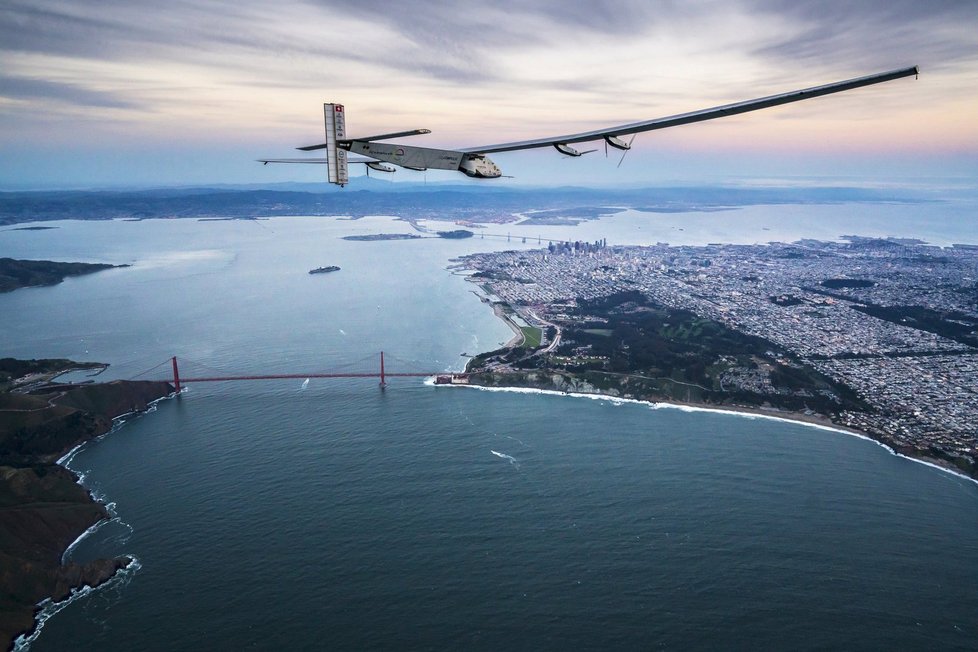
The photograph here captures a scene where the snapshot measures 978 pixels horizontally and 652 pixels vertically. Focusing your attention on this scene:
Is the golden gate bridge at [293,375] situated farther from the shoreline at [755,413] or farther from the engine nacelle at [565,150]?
the engine nacelle at [565,150]

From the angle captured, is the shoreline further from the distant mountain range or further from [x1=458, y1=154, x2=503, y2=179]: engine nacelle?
the distant mountain range

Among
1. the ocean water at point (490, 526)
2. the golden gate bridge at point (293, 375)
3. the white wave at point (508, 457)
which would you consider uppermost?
the golden gate bridge at point (293, 375)

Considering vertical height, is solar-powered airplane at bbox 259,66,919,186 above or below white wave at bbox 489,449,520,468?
above

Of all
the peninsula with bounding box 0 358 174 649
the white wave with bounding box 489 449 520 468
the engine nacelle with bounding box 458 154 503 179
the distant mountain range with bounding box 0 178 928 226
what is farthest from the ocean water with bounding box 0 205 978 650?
the distant mountain range with bounding box 0 178 928 226

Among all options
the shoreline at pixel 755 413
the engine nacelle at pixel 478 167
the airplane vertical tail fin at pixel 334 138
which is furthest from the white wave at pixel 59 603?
the shoreline at pixel 755 413

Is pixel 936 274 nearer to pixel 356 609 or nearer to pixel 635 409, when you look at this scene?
pixel 635 409

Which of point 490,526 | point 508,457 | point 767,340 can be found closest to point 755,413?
point 767,340

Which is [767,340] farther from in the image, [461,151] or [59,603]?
[59,603]
